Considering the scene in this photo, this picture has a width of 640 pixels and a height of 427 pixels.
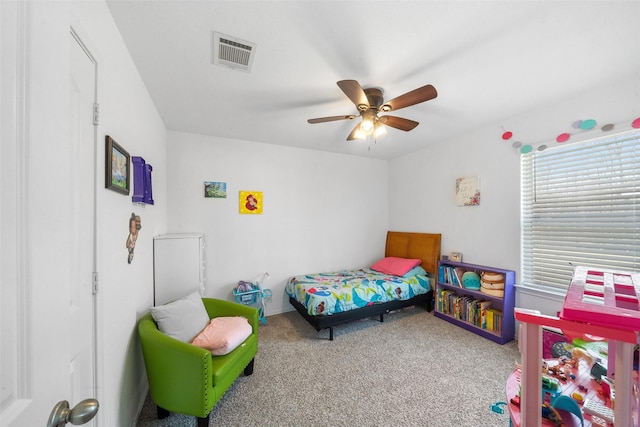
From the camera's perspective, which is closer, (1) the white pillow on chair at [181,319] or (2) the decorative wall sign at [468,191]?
(1) the white pillow on chair at [181,319]

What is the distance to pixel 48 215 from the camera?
20.7 inches

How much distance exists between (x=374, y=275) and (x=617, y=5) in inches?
126

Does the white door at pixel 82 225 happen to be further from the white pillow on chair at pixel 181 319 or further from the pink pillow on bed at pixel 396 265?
the pink pillow on bed at pixel 396 265

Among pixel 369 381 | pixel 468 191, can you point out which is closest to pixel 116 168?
pixel 369 381

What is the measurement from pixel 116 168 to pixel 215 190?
184cm

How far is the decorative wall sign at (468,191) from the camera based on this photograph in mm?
2988

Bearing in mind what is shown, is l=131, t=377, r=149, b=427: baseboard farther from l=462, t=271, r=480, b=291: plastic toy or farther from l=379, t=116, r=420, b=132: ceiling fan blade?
l=462, t=271, r=480, b=291: plastic toy

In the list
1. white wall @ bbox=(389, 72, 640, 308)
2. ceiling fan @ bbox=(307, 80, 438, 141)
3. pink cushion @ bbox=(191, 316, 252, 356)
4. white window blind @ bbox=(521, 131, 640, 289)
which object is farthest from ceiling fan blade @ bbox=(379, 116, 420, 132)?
pink cushion @ bbox=(191, 316, 252, 356)

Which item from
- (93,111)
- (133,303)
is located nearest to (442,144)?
(93,111)

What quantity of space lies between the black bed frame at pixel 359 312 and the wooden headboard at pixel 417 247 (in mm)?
419

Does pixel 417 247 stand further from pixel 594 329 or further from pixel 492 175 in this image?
pixel 594 329

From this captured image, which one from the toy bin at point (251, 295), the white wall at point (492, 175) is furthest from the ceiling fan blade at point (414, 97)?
the toy bin at point (251, 295)

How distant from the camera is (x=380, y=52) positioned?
5.28 ft

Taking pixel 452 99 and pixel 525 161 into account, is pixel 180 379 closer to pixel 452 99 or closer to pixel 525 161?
pixel 452 99
